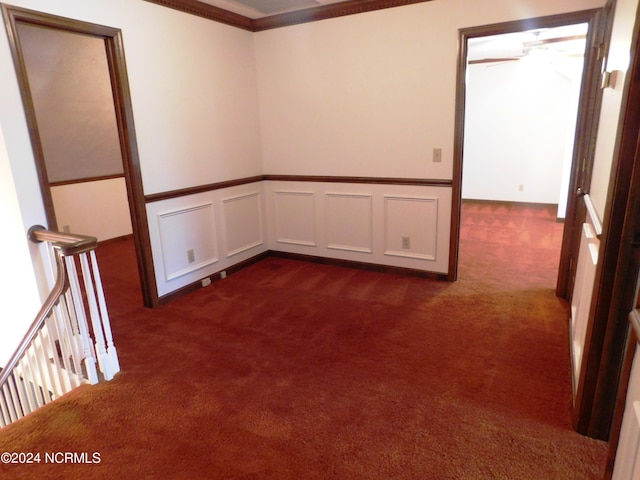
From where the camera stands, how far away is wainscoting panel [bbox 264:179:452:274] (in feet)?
11.7

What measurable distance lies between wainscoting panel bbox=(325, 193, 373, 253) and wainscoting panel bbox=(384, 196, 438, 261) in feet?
0.61

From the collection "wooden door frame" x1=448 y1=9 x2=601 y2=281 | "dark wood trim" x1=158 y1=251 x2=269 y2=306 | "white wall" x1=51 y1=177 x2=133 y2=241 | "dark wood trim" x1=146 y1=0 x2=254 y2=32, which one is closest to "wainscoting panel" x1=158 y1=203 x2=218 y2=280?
"dark wood trim" x1=158 y1=251 x2=269 y2=306

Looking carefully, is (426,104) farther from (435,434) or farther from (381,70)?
(435,434)

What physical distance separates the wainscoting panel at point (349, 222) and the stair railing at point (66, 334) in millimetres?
2311

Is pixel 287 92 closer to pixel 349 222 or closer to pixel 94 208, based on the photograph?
pixel 349 222

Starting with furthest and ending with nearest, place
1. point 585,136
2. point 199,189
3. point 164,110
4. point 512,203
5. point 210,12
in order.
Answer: point 512,203
point 199,189
point 210,12
point 164,110
point 585,136

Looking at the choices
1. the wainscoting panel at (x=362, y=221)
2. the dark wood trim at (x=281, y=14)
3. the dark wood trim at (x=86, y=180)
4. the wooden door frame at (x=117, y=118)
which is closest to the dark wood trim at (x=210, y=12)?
the dark wood trim at (x=281, y=14)

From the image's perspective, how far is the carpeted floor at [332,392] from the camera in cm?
168

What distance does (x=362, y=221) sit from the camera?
3.91 m

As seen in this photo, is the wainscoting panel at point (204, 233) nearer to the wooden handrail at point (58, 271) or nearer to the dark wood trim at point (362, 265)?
the dark wood trim at point (362, 265)

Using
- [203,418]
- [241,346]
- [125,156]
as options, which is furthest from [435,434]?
[125,156]

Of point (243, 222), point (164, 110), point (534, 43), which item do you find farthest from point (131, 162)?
point (534, 43)

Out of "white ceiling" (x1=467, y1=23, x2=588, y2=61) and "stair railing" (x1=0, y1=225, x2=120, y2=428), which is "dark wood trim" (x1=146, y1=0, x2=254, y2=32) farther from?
"white ceiling" (x1=467, y1=23, x2=588, y2=61)

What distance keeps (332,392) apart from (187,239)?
6.44 ft
